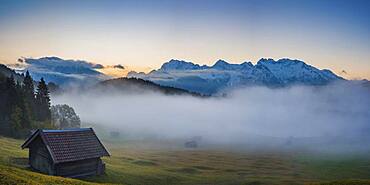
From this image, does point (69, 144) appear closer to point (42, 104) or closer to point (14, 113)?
point (14, 113)

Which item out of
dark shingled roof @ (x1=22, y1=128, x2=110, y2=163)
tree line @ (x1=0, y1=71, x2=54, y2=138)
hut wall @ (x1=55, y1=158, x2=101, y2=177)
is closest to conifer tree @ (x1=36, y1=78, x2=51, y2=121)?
tree line @ (x1=0, y1=71, x2=54, y2=138)

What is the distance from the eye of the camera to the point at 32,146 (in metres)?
60.1

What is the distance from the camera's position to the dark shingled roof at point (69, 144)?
187 feet

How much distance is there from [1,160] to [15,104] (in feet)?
206

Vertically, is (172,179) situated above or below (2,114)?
below

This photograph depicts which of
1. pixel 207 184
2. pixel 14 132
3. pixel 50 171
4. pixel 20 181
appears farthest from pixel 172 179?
pixel 14 132

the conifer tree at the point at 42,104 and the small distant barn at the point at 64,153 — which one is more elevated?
the conifer tree at the point at 42,104

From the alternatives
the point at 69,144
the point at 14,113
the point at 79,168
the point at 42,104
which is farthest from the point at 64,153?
the point at 42,104

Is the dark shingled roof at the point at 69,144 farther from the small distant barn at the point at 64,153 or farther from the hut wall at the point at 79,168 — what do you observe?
the hut wall at the point at 79,168

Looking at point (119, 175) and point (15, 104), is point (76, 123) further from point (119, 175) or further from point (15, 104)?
point (119, 175)

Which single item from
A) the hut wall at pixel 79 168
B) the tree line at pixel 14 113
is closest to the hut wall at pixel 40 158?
the hut wall at pixel 79 168

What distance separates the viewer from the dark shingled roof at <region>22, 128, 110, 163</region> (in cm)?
Result: 5697

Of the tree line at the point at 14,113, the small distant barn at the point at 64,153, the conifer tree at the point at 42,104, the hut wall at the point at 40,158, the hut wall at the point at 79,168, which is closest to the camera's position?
the small distant barn at the point at 64,153

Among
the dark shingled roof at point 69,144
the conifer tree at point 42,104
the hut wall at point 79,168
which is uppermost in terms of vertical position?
the conifer tree at point 42,104
